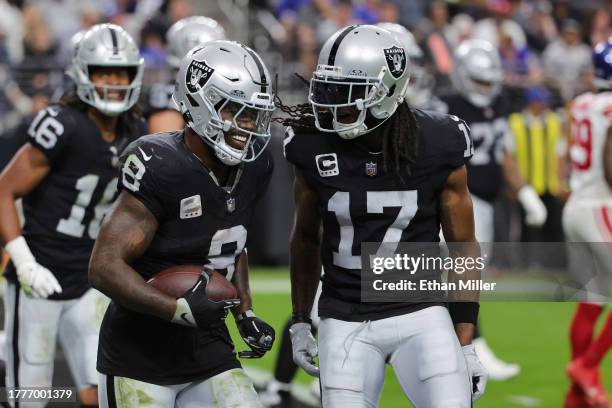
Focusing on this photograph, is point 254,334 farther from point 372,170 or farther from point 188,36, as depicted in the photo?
point 188,36

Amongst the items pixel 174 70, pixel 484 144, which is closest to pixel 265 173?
pixel 174 70

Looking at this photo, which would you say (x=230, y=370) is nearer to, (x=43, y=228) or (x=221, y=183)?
(x=221, y=183)

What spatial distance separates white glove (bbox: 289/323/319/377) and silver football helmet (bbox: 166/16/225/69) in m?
2.91

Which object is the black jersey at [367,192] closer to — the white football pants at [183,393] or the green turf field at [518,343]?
the white football pants at [183,393]

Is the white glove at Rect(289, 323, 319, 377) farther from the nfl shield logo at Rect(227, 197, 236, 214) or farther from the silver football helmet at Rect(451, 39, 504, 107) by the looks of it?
the silver football helmet at Rect(451, 39, 504, 107)

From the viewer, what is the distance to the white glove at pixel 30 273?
16.0 feet

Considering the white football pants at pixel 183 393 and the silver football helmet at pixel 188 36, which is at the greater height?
the silver football helmet at pixel 188 36

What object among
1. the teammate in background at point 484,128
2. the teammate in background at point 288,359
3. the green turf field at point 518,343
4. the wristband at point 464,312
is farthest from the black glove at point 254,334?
the teammate in background at point 484,128

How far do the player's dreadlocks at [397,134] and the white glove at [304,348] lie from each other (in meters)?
0.64

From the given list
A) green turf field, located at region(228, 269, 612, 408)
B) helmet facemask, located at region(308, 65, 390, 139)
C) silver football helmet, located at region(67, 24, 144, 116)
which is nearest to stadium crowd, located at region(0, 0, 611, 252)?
green turf field, located at region(228, 269, 612, 408)

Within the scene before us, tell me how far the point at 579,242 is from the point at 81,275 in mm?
2671

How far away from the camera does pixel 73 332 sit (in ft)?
16.9

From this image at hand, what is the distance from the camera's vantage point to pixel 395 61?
389cm

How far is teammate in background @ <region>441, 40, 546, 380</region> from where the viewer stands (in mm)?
7484
